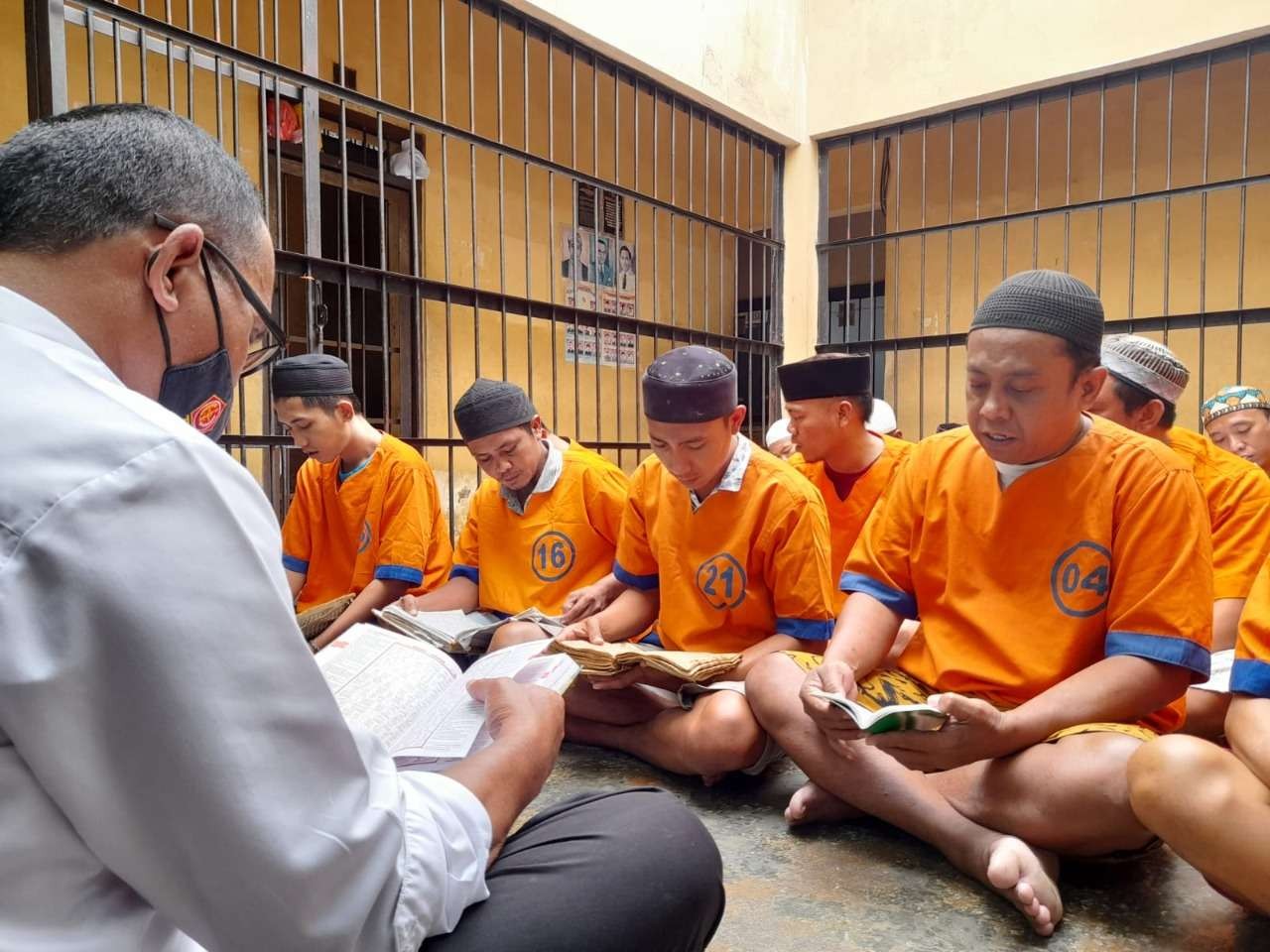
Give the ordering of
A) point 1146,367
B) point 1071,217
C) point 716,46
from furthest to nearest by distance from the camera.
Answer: point 1071,217 → point 716,46 → point 1146,367

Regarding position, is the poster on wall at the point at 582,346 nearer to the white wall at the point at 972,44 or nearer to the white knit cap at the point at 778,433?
the white knit cap at the point at 778,433

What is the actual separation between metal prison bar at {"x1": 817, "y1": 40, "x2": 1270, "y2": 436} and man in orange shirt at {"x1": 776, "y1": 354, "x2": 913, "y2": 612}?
2.60 metres

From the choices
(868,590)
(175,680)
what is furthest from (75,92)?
(175,680)

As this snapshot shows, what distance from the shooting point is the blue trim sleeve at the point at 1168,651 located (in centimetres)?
176

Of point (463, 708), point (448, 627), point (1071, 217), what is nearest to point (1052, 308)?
point (463, 708)

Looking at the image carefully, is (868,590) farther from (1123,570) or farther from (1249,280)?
(1249,280)

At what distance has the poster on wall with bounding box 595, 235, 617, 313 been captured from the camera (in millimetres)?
5867

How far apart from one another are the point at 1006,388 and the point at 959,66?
4.67 m

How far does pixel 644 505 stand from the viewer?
2861 millimetres

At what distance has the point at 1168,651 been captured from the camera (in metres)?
1.76

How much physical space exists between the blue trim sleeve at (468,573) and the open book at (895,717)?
7.00 feet

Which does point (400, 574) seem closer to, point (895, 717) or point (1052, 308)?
point (895, 717)

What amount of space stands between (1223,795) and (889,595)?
0.84 metres

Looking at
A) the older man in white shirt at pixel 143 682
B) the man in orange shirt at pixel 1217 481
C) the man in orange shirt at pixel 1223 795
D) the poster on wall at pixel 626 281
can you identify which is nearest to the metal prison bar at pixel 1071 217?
the poster on wall at pixel 626 281
